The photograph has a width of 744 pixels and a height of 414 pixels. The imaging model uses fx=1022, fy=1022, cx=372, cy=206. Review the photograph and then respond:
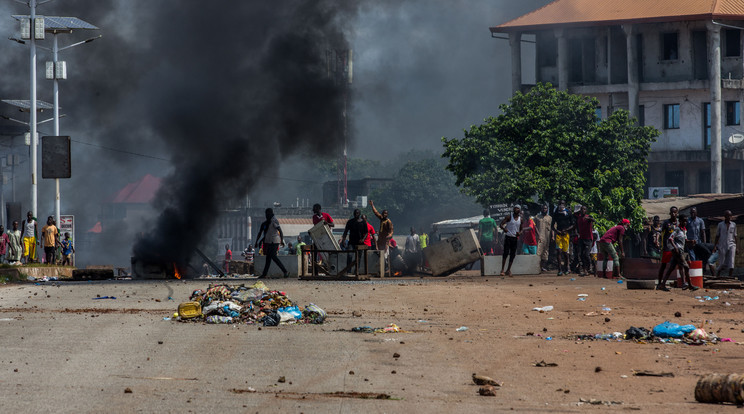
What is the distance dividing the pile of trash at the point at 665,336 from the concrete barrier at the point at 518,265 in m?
11.4

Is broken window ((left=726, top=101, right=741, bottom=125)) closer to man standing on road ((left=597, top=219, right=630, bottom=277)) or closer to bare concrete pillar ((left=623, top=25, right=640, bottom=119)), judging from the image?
bare concrete pillar ((left=623, top=25, right=640, bottom=119))

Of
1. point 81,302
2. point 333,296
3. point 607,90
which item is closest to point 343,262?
point 333,296

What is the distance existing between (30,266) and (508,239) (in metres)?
11.7

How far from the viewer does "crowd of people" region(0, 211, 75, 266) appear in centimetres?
2755

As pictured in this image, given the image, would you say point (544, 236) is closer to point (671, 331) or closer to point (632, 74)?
point (671, 331)

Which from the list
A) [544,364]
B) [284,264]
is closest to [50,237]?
[284,264]

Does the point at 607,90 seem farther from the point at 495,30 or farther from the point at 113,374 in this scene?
the point at 113,374

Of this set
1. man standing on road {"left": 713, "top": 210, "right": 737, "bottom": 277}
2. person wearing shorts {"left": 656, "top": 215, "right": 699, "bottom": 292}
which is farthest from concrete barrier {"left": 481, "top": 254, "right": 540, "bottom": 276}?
person wearing shorts {"left": 656, "top": 215, "right": 699, "bottom": 292}

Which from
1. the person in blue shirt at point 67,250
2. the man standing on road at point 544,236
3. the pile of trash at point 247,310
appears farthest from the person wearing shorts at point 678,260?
the person in blue shirt at point 67,250

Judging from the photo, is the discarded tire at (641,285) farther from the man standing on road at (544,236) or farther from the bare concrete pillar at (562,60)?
the bare concrete pillar at (562,60)

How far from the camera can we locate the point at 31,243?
28891 millimetres

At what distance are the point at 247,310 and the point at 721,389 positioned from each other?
7.19 metres

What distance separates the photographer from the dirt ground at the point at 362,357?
7.02 m

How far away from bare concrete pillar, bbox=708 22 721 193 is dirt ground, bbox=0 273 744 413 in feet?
111
